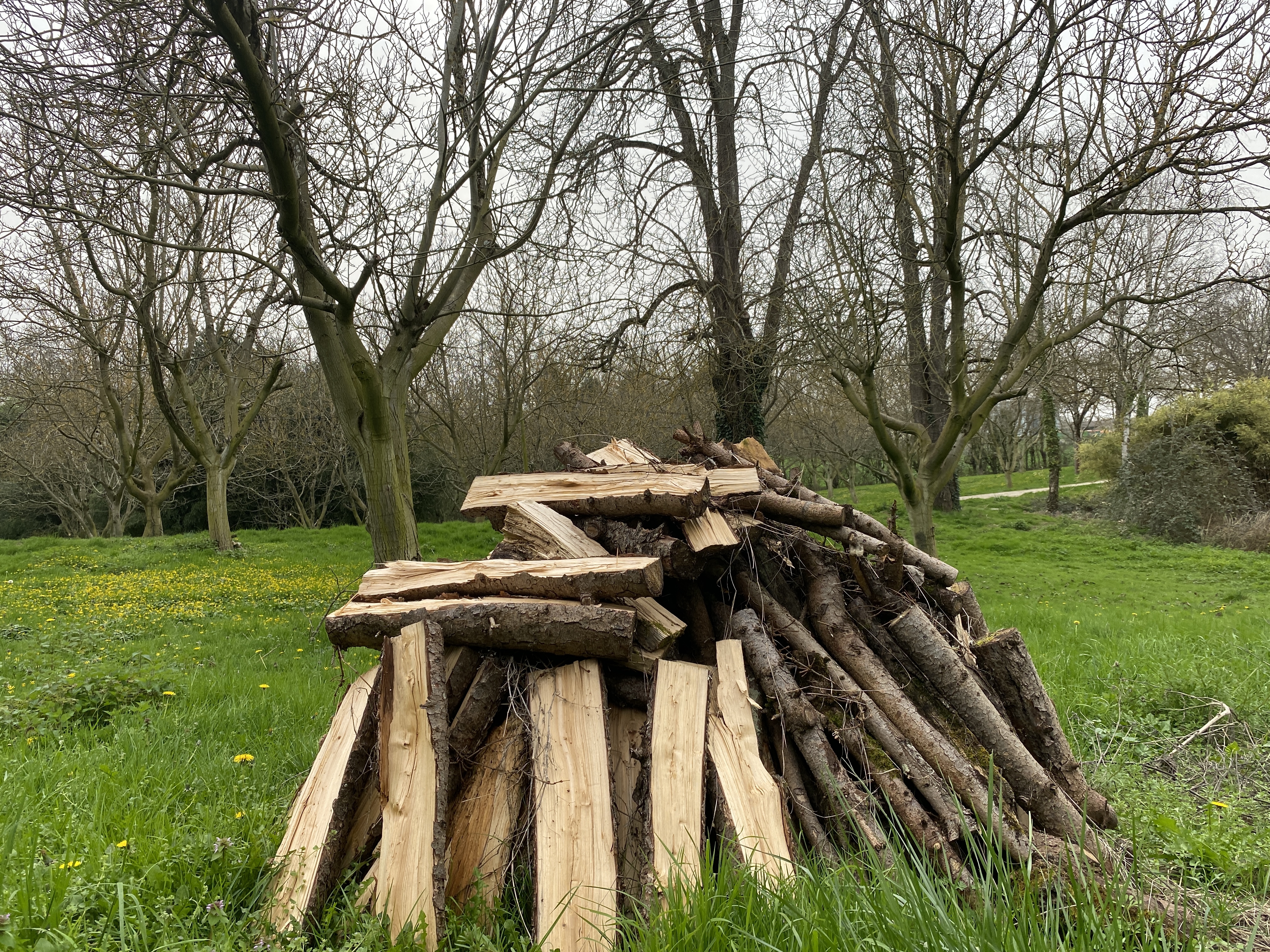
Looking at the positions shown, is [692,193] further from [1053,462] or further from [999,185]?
[1053,462]

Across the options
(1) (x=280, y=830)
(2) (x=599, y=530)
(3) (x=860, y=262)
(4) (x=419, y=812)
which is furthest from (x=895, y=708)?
(3) (x=860, y=262)

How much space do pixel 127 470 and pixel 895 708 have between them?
60.6 feet

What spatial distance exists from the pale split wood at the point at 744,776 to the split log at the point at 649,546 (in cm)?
46

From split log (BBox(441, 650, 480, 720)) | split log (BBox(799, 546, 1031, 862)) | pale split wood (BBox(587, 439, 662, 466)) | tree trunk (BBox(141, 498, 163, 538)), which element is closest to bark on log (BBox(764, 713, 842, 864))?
split log (BBox(799, 546, 1031, 862))

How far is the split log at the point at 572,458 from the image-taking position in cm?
476

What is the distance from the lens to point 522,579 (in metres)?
3.26

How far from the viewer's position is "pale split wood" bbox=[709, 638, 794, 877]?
8.25ft

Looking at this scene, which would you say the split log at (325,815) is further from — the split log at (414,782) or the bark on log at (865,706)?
the bark on log at (865,706)

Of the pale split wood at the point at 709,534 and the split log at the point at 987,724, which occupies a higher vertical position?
the pale split wood at the point at 709,534

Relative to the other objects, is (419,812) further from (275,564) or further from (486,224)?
(275,564)

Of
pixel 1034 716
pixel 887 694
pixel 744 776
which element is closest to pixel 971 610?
pixel 1034 716

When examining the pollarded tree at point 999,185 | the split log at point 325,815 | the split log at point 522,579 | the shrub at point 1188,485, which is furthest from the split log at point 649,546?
the shrub at point 1188,485

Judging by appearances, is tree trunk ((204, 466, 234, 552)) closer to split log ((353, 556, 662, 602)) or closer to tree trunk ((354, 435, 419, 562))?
tree trunk ((354, 435, 419, 562))

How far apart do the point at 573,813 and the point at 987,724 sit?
6.25 feet
